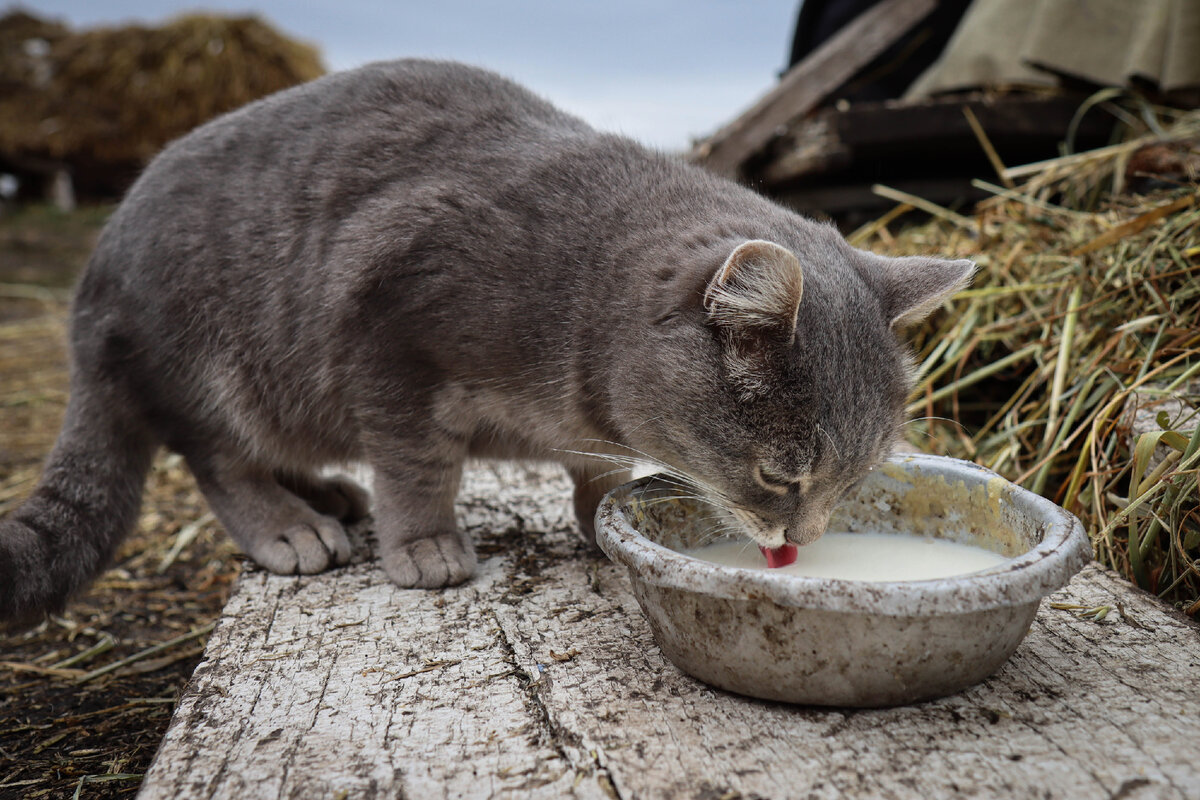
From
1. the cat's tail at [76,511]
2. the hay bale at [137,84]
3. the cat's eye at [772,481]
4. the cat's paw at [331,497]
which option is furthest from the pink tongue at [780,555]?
the hay bale at [137,84]

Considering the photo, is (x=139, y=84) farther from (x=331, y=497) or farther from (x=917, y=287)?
(x=917, y=287)

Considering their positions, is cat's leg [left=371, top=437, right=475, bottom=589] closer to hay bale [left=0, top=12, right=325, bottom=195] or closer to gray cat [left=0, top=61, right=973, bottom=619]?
gray cat [left=0, top=61, right=973, bottom=619]

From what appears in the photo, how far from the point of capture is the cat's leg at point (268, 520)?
2.41m

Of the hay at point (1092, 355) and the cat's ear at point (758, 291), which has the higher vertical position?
the cat's ear at point (758, 291)

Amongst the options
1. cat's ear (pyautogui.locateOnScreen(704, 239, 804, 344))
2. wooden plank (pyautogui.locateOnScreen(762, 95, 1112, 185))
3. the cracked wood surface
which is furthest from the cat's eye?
wooden plank (pyautogui.locateOnScreen(762, 95, 1112, 185))

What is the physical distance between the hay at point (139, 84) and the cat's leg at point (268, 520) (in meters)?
8.25

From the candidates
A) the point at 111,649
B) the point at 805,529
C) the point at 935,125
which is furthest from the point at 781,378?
the point at 935,125

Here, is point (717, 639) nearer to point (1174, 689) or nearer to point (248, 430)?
point (1174, 689)

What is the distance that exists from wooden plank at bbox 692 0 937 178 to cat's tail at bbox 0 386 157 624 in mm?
3007

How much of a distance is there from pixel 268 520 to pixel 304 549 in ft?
0.75

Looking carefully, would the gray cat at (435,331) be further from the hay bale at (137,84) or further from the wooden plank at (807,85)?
the hay bale at (137,84)

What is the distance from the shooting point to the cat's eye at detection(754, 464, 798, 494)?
73.6 inches

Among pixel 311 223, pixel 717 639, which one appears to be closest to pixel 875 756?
pixel 717 639

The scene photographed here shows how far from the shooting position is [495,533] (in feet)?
8.59
